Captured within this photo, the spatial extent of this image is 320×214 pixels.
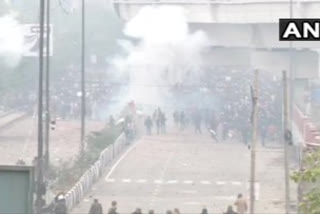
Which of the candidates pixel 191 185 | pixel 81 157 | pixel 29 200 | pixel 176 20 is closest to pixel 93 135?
pixel 81 157

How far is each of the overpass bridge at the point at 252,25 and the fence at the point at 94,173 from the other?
7619 millimetres

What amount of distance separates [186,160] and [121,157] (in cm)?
210

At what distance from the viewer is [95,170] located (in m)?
26.2

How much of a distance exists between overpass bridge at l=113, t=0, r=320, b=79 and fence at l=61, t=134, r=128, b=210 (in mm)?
7619

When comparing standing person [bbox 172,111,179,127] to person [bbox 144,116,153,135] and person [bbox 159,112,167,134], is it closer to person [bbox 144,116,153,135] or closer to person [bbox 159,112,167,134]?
person [bbox 159,112,167,134]

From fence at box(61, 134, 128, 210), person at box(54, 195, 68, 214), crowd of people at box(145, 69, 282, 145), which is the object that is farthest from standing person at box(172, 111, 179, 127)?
person at box(54, 195, 68, 214)

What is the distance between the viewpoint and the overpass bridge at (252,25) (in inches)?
1464

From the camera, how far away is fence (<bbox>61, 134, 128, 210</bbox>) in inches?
881

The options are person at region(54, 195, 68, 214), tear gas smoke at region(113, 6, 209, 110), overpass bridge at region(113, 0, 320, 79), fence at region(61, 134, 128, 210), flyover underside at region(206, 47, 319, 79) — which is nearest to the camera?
person at region(54, 195, 68, 214)

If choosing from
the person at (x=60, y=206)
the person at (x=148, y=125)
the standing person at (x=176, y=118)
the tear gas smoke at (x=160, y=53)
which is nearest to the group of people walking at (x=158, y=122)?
the person at (x=148, y=125)

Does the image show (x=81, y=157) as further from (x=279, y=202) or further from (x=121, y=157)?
(x=279, y=202)

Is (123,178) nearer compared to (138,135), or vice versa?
(123,178)

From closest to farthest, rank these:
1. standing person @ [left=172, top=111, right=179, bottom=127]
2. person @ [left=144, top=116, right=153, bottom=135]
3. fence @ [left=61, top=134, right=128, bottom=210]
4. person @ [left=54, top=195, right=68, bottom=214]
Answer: person @ [left=54, top=195, right=68, bottom=214] < fence @ [left=61, top=134, right=128, bottom=210] < person @ [left=144, top=116, right=153, bottom=135] < standing person @ [left=172, top=111, right=179, bottom=127]

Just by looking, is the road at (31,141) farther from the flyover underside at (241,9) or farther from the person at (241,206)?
the person at (241,206)
